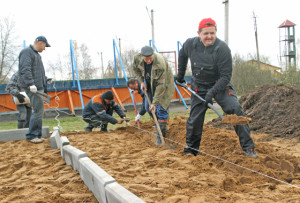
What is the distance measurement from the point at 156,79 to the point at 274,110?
143 inches

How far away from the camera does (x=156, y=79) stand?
4.73m

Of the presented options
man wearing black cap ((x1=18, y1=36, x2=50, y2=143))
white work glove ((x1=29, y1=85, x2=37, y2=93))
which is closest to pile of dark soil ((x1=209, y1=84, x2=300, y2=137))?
man wearing black cap ((x1=18, y1=36, x2=50, y2=143))

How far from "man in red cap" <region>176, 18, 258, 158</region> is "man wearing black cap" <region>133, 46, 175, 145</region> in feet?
2.91

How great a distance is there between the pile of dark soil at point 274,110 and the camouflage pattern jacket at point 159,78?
2.46 meters

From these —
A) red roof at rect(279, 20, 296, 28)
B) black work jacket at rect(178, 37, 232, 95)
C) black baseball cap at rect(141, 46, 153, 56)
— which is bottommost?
black work jacket at rect(178, 37, 232, 95)

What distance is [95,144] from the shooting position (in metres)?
4.44

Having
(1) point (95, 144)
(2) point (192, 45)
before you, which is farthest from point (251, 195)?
(1) point (95, 144)

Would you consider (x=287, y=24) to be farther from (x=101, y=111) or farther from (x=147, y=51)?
(x=147, y=51)

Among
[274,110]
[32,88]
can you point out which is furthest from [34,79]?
[274,110]

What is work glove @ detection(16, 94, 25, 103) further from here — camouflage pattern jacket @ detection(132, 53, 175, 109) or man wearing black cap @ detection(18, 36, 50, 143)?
camouflage pattern jacket @ detection(132, 53, 175, 109)

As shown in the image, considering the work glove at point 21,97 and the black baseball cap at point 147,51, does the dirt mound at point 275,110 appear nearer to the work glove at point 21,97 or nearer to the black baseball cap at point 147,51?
the black baseball cap at point 147,51

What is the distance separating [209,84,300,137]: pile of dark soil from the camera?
5.68 meters

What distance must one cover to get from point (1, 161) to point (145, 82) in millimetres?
2786

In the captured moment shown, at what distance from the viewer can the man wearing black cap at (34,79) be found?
4.45m
